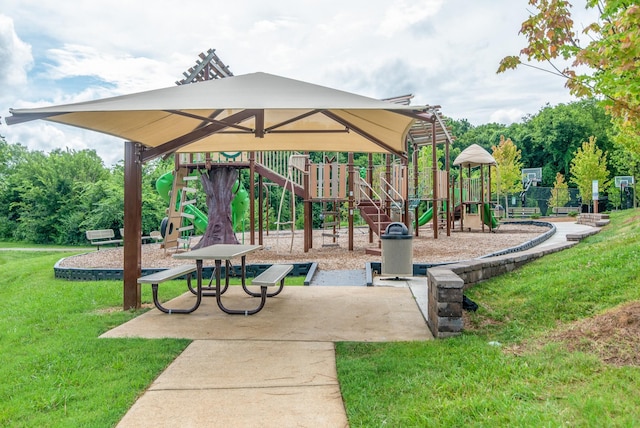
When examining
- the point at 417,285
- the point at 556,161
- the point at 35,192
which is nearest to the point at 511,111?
the point at 556,161

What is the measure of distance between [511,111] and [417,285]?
200ft

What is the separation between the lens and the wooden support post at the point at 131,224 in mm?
6137

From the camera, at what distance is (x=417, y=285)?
7.85 metres

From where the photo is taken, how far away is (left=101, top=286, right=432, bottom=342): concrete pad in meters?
4.93

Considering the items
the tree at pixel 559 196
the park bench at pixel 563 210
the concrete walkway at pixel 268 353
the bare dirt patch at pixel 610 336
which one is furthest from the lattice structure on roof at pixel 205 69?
the tree at pixel 559 196

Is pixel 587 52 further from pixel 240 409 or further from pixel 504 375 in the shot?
pixel 240 409

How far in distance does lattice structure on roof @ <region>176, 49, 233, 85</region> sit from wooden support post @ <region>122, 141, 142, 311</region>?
30.1ft

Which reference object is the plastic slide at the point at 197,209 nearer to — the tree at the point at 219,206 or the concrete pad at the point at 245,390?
the tree at the point at 219,206

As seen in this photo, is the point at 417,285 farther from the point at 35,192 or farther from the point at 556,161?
the point at 556,161

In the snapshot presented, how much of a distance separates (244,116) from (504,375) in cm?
424

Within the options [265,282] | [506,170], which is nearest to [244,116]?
[265,282]

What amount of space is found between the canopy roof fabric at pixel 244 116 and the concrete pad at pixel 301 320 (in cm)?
220

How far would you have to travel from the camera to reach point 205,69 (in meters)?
15.2

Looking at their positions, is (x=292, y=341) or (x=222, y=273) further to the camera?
(x=222, y=273)
